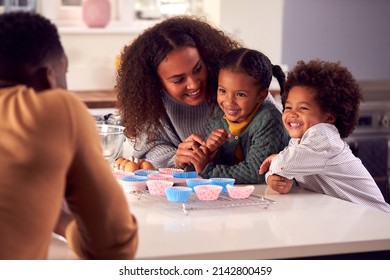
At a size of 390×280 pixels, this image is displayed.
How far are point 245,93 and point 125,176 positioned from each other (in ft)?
1.37

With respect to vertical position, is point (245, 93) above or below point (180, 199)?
above

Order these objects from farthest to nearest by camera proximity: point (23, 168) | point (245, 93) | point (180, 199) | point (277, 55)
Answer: point (277, 55), point (245, 93), point (180, 199), point (23, 168)

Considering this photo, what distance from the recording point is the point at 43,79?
1.30 m

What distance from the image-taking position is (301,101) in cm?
217

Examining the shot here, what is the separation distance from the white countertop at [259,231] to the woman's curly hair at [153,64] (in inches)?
23.5

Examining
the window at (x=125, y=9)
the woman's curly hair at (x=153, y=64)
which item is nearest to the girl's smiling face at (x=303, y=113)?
the woman's curly hair at (x=153, y=64)

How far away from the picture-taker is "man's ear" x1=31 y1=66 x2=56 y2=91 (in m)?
1.29

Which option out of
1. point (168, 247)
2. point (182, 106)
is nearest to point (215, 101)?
point (182, 106)

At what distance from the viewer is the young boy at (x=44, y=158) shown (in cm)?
120

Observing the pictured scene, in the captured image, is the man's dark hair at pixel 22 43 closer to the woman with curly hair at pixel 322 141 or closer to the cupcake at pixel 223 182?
the cupcake at pixel 223 182

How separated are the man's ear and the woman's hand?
993 millimetres

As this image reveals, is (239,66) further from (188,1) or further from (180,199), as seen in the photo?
(188,1)

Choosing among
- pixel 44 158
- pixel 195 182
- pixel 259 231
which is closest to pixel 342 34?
pixel 195 182

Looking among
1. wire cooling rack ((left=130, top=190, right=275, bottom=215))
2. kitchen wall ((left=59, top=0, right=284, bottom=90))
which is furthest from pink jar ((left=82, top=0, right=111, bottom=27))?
wire cooling rack ((left=130, top=190, right=275, bottom=215))
